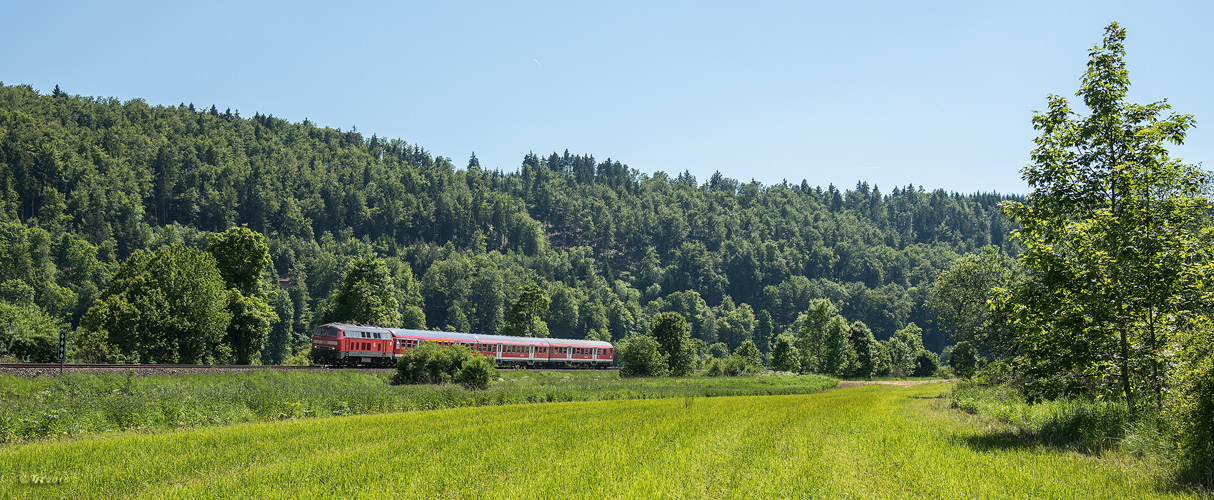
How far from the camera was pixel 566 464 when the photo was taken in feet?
43.6

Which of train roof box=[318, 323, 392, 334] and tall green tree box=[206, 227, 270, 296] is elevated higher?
tall green tree box=[206, 227, 270, 296]

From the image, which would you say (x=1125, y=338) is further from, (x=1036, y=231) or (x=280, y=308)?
(x=280, y=308)

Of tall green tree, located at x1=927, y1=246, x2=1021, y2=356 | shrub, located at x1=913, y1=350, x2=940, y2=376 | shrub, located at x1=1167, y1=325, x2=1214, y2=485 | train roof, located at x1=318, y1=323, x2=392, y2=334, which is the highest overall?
tall green tree, located at x1=927, y1=246, x2=1021, y2=356

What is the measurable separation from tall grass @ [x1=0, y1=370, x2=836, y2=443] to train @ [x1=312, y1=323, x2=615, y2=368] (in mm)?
6604

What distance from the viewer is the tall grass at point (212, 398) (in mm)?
18547

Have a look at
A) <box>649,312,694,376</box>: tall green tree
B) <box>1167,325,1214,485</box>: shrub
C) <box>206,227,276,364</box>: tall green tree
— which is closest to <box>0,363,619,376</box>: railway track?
<box>206,227,276,364</box>: tall green tree

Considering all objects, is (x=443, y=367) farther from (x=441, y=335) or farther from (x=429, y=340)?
(x=441, y=335)

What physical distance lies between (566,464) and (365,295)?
201 ft

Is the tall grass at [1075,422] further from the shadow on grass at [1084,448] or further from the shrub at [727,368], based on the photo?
the shrub at [727,368]

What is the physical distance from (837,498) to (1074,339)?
29.2 feet

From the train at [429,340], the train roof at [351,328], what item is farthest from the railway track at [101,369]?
the train roof at [351,328]

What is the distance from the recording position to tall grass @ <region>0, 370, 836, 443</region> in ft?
60.8

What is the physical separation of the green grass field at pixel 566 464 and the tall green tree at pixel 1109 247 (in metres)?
2.43

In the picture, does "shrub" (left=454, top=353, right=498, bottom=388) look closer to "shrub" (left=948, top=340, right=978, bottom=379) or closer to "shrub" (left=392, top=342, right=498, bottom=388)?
"shrub" (left=392, top=342, right=498, bottom=388)
